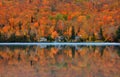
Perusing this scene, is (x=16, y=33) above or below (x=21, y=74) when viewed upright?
below

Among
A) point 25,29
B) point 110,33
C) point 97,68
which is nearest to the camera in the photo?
point 97,68

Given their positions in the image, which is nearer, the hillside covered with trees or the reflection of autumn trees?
the reflection of autumn trees

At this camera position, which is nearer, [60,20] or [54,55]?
[54,55]

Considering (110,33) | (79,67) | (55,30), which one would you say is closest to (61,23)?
(55,30)

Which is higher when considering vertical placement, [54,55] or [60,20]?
[54,55]

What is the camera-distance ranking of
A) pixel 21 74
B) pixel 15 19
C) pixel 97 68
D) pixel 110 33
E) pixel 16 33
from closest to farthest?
pixel 21 74
pixel 97 68
pixel 110 33
pixel 16 33
pixel 15 19

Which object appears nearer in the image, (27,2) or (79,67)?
(79,67)

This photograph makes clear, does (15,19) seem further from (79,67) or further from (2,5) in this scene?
(79,67)

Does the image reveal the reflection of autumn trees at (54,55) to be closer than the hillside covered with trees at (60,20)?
Yes
